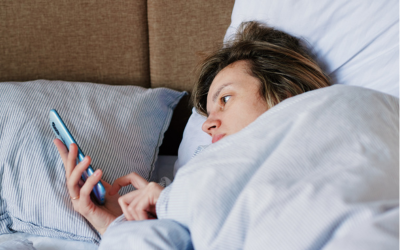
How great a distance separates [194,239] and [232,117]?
363 millimetres

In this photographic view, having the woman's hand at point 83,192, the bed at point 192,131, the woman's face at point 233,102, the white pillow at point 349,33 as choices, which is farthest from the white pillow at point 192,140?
the white pillow at point 349,33

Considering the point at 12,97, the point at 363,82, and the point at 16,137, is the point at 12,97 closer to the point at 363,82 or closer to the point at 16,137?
the point at 16,137

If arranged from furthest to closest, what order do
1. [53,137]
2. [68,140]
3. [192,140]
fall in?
[192,140]
[53,137]
[68,140]

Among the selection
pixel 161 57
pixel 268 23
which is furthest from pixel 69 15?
pixel 268 23

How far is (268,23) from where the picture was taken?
41.3 inches

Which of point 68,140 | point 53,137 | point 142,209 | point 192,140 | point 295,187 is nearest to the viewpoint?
point 295,187

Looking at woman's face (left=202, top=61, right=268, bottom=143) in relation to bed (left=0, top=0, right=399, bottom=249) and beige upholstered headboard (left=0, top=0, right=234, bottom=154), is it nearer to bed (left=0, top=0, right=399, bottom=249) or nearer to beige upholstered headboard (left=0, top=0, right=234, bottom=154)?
bed (left=0, top=0, right=399, bottom=249)

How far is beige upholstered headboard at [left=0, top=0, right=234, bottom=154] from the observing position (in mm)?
1249

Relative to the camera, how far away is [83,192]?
813 mm

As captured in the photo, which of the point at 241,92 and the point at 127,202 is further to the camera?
the point at 241,92

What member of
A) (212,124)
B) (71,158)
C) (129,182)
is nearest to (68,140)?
(71,158)

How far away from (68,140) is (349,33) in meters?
0.76

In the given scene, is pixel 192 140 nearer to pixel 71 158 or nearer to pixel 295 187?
pixel 71 158

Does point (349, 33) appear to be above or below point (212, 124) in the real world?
above
